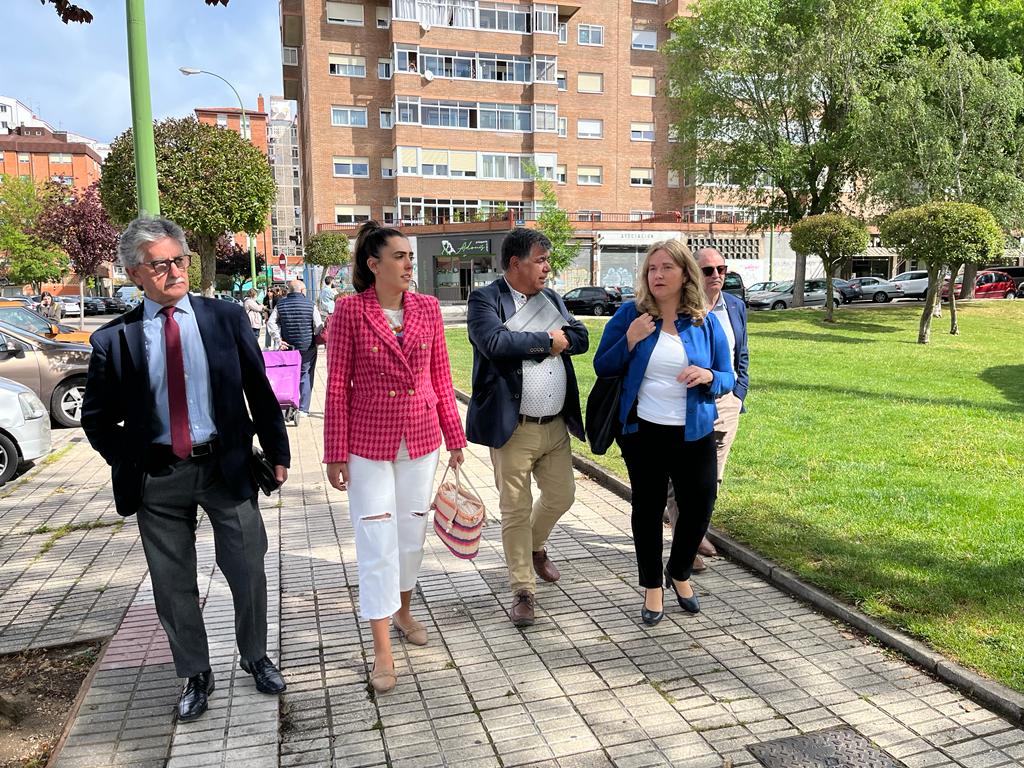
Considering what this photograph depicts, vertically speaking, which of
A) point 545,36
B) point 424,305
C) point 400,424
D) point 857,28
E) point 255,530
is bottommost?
point 255,530

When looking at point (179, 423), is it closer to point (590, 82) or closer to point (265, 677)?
point (265, 677)

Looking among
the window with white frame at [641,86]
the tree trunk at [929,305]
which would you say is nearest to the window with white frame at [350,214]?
the window with white frame at [641,86]

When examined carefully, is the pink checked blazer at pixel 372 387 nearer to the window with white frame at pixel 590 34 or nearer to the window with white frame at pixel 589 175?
the window with white frame at pixel 589 175

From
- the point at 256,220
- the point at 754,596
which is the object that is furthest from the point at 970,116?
the point at 754,596

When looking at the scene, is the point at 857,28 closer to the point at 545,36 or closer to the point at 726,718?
the point at 545,36

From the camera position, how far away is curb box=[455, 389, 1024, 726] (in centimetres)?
310

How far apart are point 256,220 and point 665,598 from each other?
51.2ft

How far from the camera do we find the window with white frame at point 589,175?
47438mm

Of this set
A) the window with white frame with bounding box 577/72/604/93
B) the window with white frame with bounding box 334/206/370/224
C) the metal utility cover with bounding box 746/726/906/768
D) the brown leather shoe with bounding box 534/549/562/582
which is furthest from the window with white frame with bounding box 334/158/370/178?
the metal utility cover with bounding box 746/726/906/768

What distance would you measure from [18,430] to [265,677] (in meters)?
5.50

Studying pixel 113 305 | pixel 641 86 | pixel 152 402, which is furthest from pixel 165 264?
pixel 113 305

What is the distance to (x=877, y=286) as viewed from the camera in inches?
1523

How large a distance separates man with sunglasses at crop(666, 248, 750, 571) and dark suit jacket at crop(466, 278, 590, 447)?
99 cm

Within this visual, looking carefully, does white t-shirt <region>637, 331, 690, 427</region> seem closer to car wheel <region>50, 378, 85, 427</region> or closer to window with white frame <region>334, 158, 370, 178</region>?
car wheel <region>50, 378, 85, 427</region>
